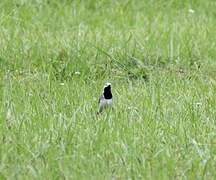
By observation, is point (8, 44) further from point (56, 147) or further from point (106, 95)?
point (56, 147)

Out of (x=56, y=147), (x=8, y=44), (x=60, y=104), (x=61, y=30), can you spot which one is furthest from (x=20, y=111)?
(x=61, y=30)

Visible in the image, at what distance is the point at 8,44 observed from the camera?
6.67 meters

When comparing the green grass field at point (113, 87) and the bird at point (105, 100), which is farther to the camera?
the bird at point (105, 100)

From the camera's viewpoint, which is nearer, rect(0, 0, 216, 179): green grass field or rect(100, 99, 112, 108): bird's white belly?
rect(0, 0, 216, 179): green grass field

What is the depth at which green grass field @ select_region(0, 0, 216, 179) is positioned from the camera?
4004 mm

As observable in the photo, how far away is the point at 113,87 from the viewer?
19.2 feet

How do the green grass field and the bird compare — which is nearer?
the green grass field

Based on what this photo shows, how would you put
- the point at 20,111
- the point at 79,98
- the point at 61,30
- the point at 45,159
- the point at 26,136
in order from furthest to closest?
the point at 61,30, the point at 79,98, the point at 20,111, the point at 26,136, the point at 45,159

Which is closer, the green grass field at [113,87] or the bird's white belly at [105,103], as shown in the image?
the green grass field at [113,87]

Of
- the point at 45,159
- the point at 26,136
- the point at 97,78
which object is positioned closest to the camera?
the point at 45,159

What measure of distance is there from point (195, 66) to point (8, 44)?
1.54m

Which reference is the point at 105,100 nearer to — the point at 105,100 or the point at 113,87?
the point at 105,100

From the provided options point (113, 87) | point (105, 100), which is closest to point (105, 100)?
point (105, 100)

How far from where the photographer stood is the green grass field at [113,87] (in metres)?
4.00
